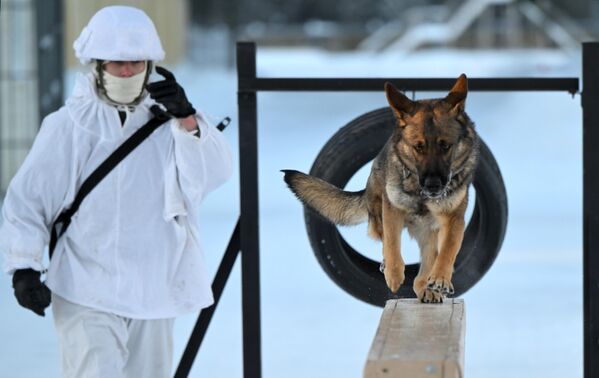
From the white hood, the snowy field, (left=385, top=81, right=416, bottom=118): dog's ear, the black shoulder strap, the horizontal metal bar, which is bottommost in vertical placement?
the snowy field

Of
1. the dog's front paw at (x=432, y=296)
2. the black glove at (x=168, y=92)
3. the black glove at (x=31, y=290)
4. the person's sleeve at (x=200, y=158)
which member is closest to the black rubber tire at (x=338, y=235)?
the person's sleeve at (x=200, y=158)

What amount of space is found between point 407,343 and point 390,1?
6738 centimetres

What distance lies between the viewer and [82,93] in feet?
15.1

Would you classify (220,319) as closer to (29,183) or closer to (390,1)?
(29,183)

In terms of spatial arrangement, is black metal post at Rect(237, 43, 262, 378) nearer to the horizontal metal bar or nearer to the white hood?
the horizontal metal bar

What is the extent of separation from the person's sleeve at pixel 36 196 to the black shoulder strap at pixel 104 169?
5 cm

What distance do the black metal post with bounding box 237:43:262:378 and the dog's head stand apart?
1103mm

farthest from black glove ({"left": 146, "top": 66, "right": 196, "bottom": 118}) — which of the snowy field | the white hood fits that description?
the snowy field

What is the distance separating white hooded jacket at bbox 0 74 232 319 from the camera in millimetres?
4492

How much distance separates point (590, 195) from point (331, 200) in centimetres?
105

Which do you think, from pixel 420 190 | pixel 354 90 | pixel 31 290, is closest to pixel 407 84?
pixel 354 90

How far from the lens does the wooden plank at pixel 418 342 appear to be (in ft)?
11.6

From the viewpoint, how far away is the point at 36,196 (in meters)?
4.50

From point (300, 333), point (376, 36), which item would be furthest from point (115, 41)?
point (376, 36)
